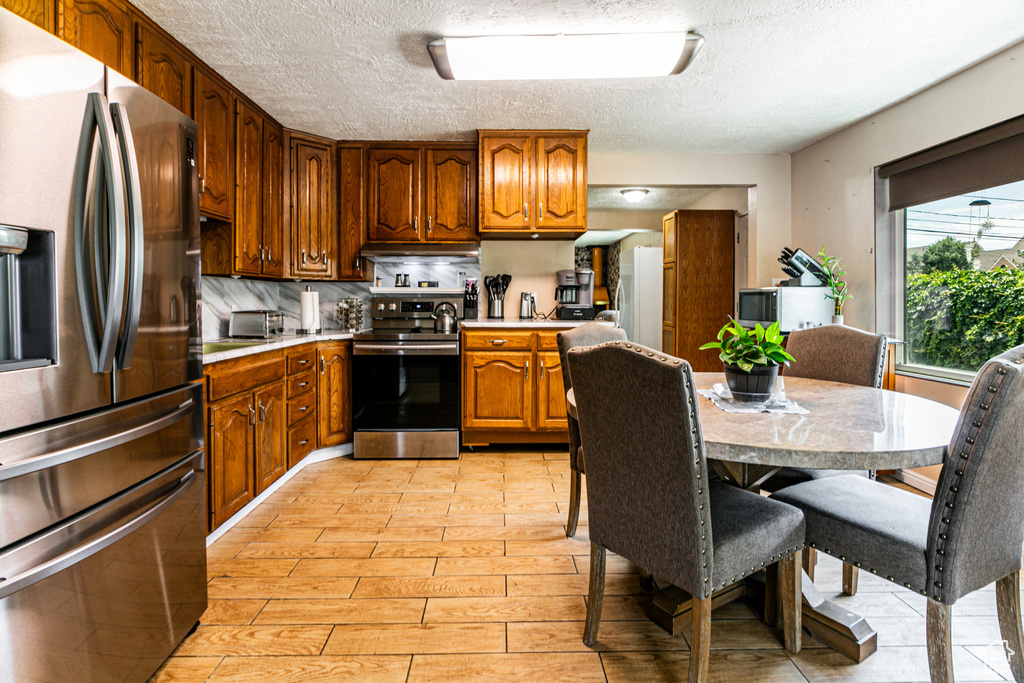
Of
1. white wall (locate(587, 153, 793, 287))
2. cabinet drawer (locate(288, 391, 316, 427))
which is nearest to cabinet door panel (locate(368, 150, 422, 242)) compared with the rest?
cabinet drawer (locate(288, 391, 316, 427))

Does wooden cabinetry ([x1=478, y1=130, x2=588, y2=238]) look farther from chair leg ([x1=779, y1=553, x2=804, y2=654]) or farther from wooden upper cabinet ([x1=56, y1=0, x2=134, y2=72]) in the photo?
chair leg ([x1=779, y1=553, x2=804, y2=654])

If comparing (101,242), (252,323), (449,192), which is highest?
(449,192)

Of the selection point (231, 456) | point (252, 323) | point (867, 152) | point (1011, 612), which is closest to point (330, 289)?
point (252, 323)

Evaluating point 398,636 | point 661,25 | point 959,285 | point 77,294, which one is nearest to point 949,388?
point 959,285

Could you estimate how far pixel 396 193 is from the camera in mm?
4012

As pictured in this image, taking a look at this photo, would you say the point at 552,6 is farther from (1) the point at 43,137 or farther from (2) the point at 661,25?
(1) the point at 43,137

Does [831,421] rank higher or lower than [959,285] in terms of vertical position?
lower

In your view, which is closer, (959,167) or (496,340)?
(959,167)

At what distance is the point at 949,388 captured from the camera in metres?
2.91

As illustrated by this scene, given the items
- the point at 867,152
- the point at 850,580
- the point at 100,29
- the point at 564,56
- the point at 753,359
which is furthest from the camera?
the point at 867,152

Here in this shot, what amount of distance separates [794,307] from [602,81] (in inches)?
76.6

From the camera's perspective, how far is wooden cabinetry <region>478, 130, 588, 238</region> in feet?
12.7

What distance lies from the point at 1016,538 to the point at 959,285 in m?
2.30

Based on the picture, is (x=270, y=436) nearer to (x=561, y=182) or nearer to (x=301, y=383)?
(x=301, y=383)
